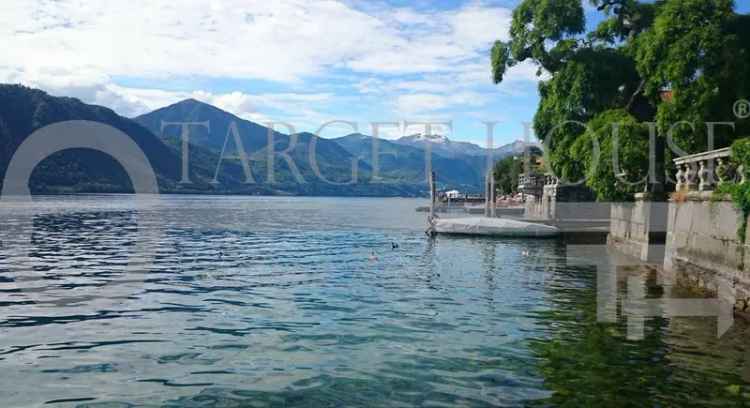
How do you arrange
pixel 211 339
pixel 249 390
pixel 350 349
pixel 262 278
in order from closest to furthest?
pixel 249 390
pixel 350 349
pixel 211 339
pixel 262 278

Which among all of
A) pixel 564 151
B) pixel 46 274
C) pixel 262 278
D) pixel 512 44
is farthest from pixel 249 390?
pixel 512 44

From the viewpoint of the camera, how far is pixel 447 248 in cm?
3456

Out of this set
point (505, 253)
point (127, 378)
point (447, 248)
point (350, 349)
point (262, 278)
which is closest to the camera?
point (127, 378)

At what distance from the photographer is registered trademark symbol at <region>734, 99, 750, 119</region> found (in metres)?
25.5

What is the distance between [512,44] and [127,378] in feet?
101

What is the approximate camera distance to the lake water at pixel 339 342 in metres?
9.02

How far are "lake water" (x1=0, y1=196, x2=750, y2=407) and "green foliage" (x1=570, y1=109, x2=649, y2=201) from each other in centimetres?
570

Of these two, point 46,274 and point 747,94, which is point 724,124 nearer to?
point 747,94

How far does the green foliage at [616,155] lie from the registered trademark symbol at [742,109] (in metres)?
3.46

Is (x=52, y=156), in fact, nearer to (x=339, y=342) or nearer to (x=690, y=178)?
(x=690, y=178)

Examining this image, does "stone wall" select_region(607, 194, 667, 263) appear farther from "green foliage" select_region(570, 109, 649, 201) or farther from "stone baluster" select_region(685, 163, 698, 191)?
"stone baluster" select_region(685, 163, 698, 191)

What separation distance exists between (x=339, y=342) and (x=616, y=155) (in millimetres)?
19263

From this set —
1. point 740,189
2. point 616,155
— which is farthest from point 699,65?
point 740,189

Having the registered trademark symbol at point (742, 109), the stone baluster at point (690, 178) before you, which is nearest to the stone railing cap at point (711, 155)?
the stone baluster at point (690, 178)
